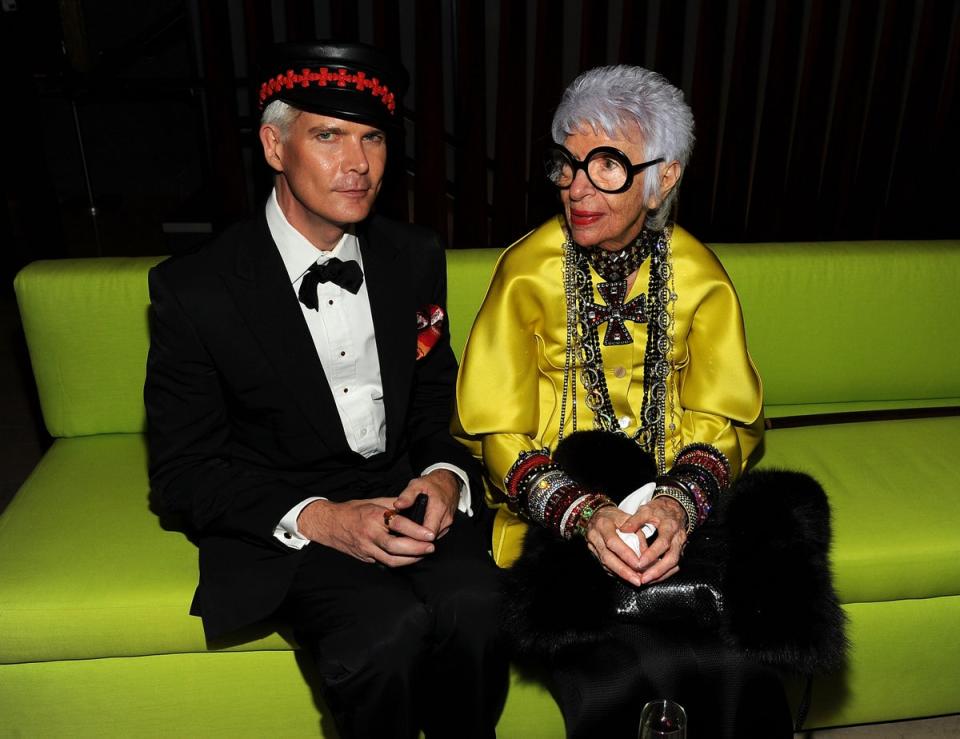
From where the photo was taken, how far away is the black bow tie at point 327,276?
194 centimetres

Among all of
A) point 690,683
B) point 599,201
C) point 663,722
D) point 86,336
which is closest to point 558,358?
point 599,201

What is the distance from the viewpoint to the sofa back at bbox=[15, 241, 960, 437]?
2396 millimetres

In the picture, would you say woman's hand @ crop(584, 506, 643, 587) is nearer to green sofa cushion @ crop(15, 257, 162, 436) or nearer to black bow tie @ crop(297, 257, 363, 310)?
black bow tie @ crop(297, 257, 363, 310)

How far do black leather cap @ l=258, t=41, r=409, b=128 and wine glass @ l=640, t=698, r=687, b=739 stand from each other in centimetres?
121

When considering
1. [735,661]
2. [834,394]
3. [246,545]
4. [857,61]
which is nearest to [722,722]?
[735,661]

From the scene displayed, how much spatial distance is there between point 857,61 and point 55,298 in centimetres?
331

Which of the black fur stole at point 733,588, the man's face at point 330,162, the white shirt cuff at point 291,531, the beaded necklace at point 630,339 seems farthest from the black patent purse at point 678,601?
the man's face at point 330,162

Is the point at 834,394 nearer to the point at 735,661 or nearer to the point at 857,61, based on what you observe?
the point at 735,661

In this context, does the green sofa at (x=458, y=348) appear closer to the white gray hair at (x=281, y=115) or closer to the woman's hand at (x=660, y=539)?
the woman's hand at (x=660, y=539)

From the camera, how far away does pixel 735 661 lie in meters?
1.76

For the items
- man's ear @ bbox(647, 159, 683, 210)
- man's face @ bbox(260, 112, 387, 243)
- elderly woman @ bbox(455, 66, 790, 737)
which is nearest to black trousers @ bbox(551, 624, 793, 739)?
elderly woman @ bbox(455, 66, 790, 737)

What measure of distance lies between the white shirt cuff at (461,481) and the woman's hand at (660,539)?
0.41 metres

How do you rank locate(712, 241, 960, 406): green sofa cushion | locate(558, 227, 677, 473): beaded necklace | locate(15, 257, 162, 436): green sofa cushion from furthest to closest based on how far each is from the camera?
1. locate(712, 241, 960, 406): green sofa cushion
2. locate(15, 257, 162, 436): green sofa cushion
3. locate(558, 227, 677, 473): beaded necklace

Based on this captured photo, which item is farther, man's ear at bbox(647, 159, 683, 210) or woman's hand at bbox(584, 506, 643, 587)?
man's ear at bbox(647, 159, 683, 210)
